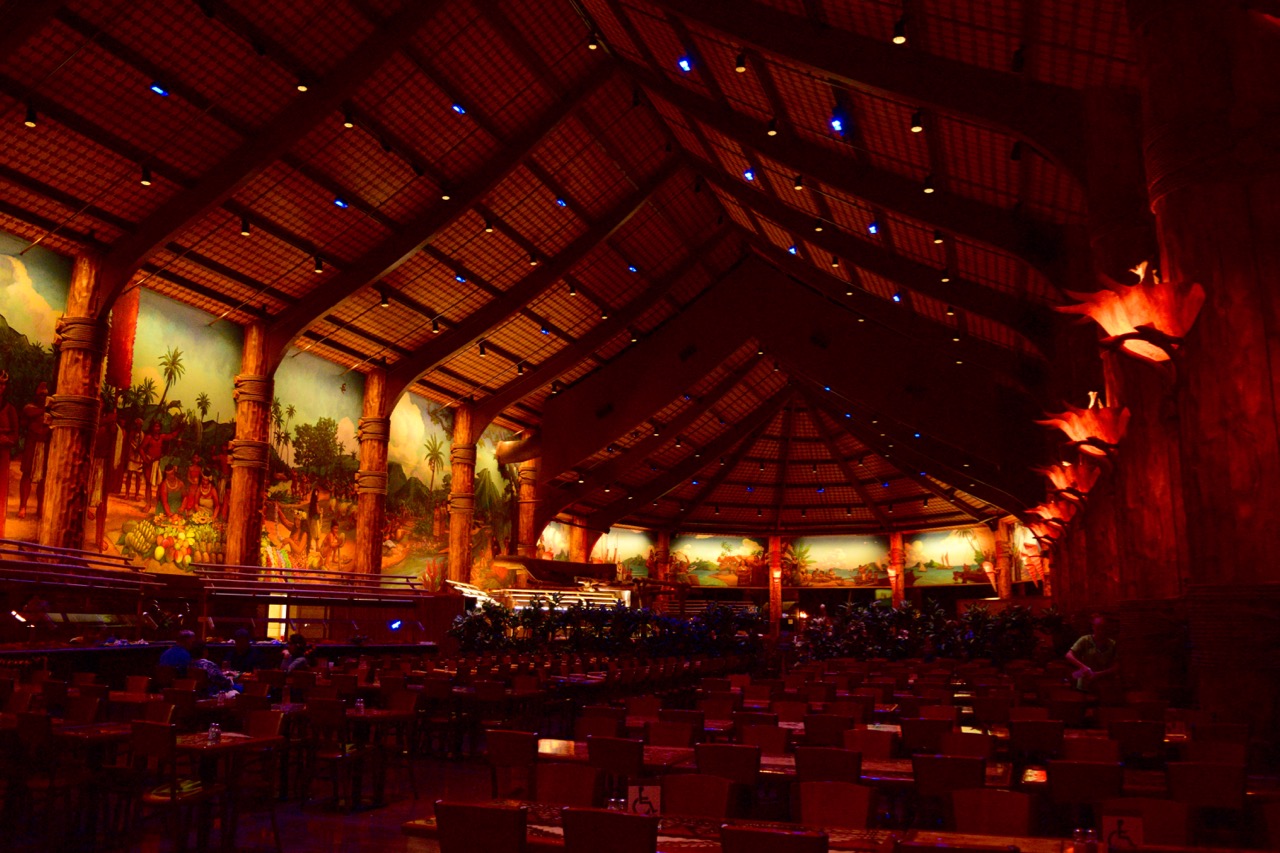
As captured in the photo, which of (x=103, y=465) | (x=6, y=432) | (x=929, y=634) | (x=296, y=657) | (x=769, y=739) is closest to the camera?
(x=769, y=739)

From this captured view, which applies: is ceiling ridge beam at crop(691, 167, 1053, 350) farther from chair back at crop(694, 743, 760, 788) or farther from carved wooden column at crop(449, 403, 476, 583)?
chair back at crop(694, 743, 760, 788)

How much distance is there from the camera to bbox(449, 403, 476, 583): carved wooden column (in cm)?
2736

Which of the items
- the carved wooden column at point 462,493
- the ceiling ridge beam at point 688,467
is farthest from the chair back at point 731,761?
the ceiling ridge beam at point 688,467

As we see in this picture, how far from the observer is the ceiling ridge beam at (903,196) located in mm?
13688

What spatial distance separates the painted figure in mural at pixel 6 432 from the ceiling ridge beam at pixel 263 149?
193 cm

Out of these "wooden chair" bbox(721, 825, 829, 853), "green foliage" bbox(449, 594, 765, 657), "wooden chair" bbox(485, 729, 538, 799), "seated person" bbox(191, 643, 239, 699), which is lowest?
"wooden chair" bbox(485, 729, 538, 799)

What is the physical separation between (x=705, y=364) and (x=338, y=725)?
71.9 ft

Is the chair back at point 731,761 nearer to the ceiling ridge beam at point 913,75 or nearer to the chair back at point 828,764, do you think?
the chair back at point 828,764

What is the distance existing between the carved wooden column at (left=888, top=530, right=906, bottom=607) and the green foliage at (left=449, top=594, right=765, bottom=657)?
21.0 meters

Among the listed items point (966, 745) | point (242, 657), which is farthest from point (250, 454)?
point (966, 745)

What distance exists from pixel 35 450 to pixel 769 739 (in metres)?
15.0

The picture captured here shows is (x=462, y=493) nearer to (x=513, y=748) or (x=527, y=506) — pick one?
(x=527, y=506)

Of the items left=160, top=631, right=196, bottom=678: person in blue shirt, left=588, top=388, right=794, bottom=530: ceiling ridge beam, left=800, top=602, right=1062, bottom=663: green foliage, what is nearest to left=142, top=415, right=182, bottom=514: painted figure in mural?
left=160, top=631, right=196, bottom=678: person in blue shirt

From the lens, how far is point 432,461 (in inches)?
1088
